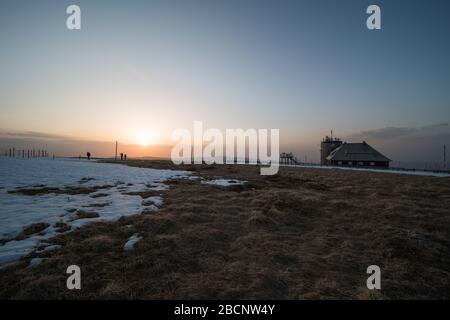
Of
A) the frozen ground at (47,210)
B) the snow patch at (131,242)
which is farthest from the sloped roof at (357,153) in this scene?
the snow patch at (131,242)

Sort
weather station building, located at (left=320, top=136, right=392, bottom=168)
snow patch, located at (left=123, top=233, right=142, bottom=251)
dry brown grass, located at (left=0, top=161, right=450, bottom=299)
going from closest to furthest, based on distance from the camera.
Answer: dry brown grass, located at (left=0, top=161, right=450, bottom=299), snow patch, located at (left=123, top=233, right=142, bottom=251), weather station building, located at (left=320, top=136, right=392, bottom=168)

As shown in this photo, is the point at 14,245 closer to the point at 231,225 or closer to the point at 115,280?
the point at 115,280

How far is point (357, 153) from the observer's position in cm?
6225

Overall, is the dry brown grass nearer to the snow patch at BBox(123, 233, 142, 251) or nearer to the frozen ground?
the snow patch at BBox(123, 233, 142, 251)

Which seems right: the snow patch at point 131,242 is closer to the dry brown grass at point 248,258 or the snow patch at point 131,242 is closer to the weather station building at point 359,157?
the dry brown grass at point 248,258

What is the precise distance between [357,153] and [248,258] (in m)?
65.9

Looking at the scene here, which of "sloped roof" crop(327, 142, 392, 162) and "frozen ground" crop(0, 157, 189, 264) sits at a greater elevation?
"sloped roof" crop(327, 142, 392, 162)

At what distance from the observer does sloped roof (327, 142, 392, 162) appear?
198 feet

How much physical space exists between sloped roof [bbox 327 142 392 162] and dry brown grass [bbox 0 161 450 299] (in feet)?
180

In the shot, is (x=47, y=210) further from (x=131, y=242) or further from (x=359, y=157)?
(x=359, y=157)

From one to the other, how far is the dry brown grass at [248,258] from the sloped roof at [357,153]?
5501cm

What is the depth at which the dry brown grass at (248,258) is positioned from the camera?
5.29 metres

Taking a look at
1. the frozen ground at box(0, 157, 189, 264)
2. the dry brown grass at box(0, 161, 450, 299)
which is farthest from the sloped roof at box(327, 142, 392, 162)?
the frozen ground at box(0, 157, 189, 264)
